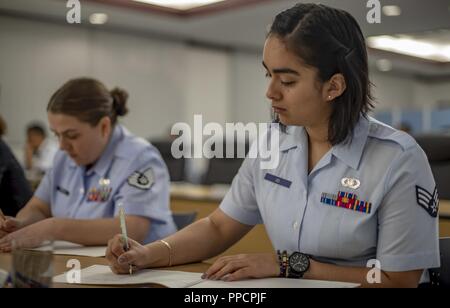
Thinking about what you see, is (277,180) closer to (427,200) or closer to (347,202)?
(347,202)

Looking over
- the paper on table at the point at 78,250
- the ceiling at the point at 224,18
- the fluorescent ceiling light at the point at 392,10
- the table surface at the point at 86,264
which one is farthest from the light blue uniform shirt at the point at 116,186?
the fluorescent ceiling light at the point at 392,10

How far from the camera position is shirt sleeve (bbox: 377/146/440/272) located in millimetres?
947

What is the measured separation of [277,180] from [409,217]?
308 mm

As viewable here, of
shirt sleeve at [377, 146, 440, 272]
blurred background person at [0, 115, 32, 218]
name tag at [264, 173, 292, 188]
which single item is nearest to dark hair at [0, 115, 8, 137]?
blurred background person at [0, 115, 32, 218]

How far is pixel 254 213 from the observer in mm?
1229

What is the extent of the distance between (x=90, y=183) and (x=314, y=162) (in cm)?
74

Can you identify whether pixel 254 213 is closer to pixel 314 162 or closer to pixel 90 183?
pixel 314 162

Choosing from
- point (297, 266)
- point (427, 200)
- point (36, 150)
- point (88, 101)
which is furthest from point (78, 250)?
point (36, 150)

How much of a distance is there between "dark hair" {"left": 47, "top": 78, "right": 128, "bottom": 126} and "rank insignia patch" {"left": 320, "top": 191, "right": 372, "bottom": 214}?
2.16 feet

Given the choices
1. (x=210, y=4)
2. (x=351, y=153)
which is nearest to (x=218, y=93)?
(x=210, y=4)

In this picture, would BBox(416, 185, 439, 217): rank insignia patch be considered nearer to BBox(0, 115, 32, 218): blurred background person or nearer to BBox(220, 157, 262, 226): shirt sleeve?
BBox(220, 157, 262, 226): shirt sleeve

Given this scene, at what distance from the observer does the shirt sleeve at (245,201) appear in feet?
4.03

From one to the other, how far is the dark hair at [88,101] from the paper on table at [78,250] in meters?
0.33

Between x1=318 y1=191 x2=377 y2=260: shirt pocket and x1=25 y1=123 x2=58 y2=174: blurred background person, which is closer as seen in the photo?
x1=318 y1=191 x2=377 y2=260: shirt pocket
